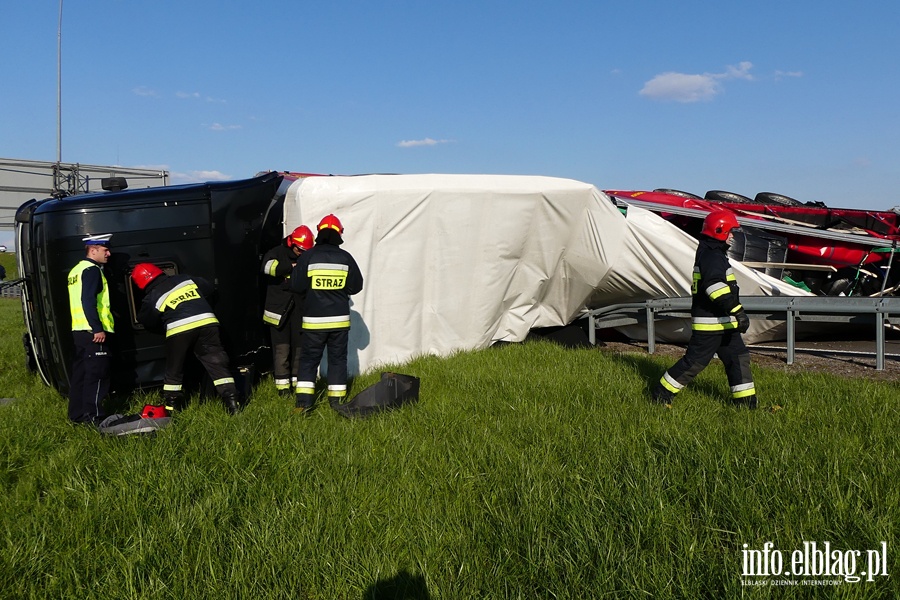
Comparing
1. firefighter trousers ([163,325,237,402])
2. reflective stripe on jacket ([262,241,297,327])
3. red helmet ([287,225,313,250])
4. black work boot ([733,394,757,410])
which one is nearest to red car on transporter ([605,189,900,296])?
black work boot ([733,394,757,410])

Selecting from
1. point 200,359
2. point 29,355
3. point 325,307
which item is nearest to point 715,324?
point 325,307

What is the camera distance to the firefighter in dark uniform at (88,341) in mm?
4926

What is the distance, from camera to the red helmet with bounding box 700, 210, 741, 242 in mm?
5184

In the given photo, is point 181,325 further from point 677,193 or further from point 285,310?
point 677,193

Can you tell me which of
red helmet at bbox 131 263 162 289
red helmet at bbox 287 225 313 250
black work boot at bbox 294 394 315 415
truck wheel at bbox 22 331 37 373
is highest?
red helmet at bbox 287 225 313 250

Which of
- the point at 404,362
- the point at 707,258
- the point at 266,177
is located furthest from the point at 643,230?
the point at 266,177

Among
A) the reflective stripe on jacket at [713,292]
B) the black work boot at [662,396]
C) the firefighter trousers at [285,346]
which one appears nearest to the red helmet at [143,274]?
the firefighter trousers at [285,346]

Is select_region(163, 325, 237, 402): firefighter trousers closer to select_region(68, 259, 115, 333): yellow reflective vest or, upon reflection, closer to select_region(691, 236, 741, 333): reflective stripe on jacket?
select_region(68, 259, 115, 333): yellow reflective vest

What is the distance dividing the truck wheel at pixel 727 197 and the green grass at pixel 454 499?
5.70 meters

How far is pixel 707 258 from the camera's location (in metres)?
5.21

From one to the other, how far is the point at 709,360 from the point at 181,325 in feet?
13.7

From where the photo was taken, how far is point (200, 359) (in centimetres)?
536

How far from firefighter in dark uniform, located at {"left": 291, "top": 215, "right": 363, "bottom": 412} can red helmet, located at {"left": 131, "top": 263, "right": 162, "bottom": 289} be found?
109cm

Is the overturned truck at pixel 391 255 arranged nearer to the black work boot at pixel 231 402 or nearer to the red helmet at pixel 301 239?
the red helmet at pixel 301 239
